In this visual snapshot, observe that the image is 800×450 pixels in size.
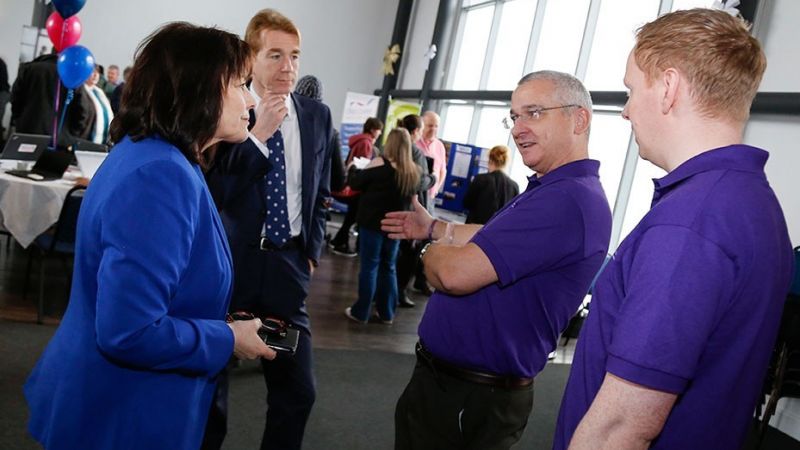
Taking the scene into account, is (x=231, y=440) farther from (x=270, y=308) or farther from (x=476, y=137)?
(x=476, y=137)

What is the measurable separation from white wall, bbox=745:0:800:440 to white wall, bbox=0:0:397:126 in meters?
9.60

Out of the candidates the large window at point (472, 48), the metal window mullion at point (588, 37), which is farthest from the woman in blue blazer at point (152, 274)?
the large window at point (472, 48)

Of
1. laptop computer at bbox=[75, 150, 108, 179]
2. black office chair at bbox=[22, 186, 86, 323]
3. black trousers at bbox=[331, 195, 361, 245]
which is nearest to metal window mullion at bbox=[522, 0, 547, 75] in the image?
black trousers at bbox=[331, 195, 361, 245]

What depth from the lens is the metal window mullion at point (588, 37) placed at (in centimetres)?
818

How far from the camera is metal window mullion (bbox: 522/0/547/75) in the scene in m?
9.39

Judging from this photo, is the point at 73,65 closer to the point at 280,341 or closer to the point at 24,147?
the point at 24,147

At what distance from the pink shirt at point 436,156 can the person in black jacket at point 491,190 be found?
108 cm

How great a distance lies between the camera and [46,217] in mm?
4211

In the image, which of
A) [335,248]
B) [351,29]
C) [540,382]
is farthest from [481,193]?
[351,29]

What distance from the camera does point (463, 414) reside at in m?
1.84

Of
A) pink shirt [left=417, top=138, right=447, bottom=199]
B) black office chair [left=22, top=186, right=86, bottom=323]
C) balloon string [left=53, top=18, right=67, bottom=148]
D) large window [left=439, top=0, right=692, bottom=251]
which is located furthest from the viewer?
pink shirt [left=417, top=138, right=447, bottom=199]

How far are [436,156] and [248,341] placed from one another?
6235 mm

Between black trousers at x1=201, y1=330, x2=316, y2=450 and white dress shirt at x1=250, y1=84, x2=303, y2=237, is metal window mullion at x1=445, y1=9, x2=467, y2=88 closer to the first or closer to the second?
white dress shirt at x1=250, y1=84, x2=303, y2=237

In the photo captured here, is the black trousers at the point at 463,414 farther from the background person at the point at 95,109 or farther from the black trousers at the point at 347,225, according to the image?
the black trousers at the point at 347,225
